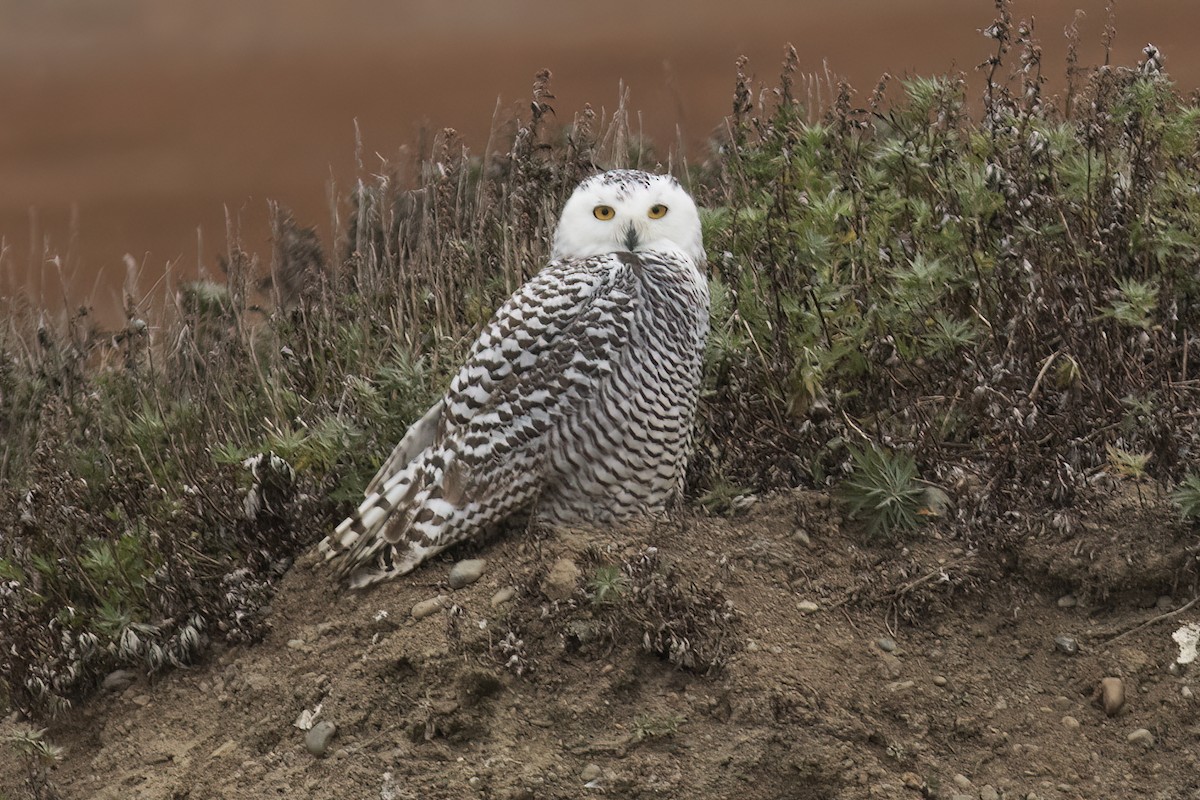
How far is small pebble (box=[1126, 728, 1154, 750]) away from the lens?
428 cm

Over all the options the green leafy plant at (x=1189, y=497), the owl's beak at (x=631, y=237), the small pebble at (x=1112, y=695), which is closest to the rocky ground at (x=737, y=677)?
the small pebble at (x=1112, y=695)

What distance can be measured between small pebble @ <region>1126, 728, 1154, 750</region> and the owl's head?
2.25m

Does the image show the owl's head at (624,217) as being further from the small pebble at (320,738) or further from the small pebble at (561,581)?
the small pebble at (320,738)

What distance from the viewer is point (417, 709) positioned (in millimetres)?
4676

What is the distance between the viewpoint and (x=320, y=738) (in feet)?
15.5

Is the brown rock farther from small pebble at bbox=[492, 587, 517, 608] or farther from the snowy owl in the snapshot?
small pebble at bbox=[492, 587, 517, 608]

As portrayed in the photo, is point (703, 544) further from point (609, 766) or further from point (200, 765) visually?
point (200, 765)

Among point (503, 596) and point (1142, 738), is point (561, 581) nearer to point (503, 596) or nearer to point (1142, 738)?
point (503, 596)

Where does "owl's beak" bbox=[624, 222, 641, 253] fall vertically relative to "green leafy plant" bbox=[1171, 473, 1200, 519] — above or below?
above

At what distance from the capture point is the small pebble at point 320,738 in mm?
4727

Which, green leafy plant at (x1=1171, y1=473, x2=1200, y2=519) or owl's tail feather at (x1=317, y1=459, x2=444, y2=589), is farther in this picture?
owl's tail feather at (x1=317, y1=459, x2=444, y2=589)

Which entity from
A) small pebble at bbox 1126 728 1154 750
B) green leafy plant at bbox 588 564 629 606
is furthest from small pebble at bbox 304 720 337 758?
small pebble at bbox 1126 728 1154 750

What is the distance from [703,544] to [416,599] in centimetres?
105

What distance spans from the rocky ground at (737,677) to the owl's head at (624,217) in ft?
3.42
